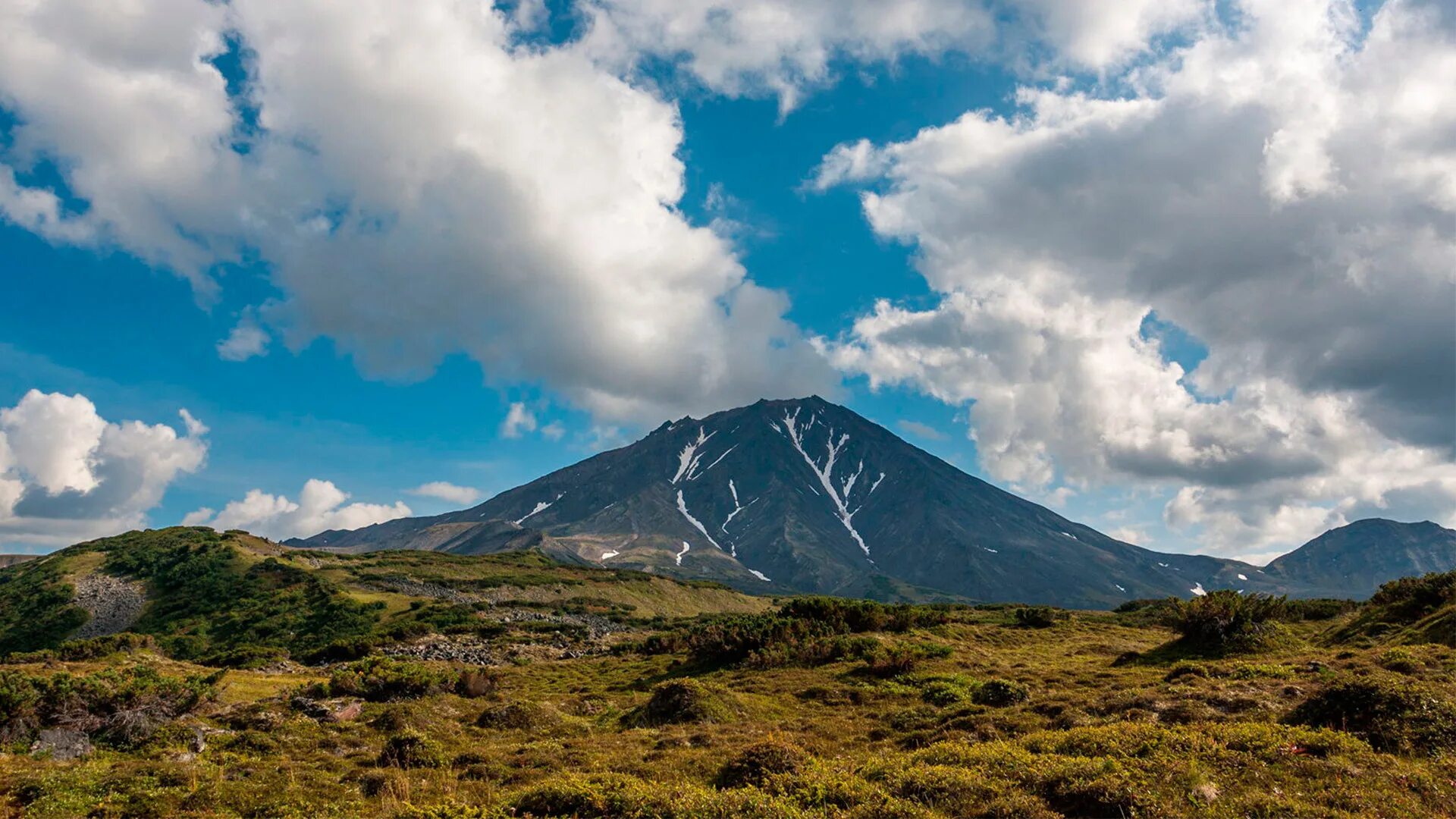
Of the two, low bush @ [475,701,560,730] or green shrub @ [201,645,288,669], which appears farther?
green shrub @ [201,645,288,669]

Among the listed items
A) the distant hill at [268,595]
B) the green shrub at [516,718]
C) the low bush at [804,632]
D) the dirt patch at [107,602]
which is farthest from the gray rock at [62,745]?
the dirt patch at [107,602]

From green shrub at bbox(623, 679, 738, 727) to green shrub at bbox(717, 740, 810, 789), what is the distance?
793cm

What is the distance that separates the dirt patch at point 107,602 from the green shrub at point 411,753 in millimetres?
85757

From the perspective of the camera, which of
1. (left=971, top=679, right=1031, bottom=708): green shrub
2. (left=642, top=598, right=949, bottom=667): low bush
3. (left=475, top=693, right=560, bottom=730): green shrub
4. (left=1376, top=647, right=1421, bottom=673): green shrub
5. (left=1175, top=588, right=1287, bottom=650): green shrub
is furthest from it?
(left=642, top=598, right=949, bottom=667): low bush

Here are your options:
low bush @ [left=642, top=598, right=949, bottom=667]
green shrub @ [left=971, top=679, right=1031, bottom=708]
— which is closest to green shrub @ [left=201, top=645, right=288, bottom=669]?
low bush @ [left=642, top=598, right=949, bottom=667]

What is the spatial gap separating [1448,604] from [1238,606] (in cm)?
765

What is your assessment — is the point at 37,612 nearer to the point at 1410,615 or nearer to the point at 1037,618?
the point at 1037,618

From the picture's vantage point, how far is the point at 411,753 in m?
19.8

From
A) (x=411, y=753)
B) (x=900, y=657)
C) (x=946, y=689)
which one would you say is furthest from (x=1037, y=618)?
(x=411, y=753)

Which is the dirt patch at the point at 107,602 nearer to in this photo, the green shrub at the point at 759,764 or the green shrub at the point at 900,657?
the green shrub at the point at 900,657

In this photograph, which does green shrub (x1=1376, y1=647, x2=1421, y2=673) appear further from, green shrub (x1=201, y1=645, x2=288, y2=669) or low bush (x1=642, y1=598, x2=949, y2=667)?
green shrub (x1=201, y1=645, x2=288, y2=669)

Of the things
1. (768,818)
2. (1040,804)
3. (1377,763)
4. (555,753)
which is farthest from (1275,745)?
(555,753)

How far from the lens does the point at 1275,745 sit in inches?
527

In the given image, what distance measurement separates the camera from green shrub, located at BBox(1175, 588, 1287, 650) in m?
31.2
